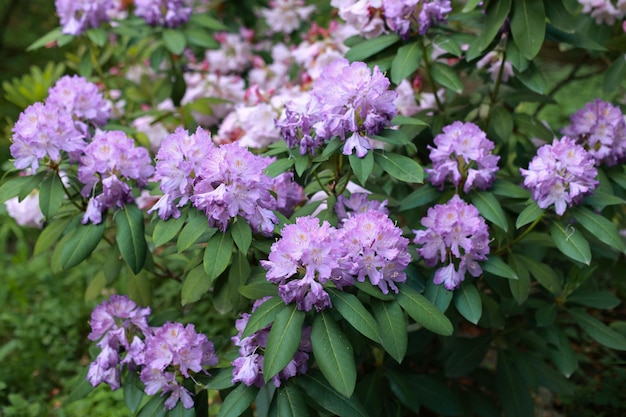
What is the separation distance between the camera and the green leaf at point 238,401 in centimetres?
131

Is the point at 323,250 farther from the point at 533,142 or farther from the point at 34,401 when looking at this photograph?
the point at 34,401

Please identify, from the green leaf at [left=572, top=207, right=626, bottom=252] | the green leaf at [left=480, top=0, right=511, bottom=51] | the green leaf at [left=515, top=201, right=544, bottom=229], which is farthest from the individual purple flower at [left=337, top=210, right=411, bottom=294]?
the green leaf at [left=480, top=0, right=511, bottom=51]

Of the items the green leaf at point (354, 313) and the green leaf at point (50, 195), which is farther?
the green leaf at point (50, 195)

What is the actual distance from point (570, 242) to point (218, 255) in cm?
81

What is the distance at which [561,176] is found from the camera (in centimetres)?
146

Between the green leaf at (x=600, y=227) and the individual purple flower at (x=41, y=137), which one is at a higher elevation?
the individual purple flower at (x=41, y=137)

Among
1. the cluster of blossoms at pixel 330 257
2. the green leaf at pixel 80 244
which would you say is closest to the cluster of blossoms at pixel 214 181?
the cluster of blossoms at pixel 330 257

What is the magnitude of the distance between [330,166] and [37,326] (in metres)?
1.91

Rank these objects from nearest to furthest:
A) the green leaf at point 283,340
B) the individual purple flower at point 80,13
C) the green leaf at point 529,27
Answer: the green leaf at point 283,340
the green leaf at point 529,27
the individual purple flower at point 80,13

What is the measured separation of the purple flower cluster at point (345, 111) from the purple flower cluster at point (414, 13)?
0.35 metres

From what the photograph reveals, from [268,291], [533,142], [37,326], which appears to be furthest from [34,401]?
[533,142]

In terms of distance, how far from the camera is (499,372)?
1.89 meters

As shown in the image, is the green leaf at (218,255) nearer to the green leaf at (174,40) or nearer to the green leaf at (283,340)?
the green leaf at (283,340)

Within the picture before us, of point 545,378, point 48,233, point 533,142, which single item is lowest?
point 545,378
